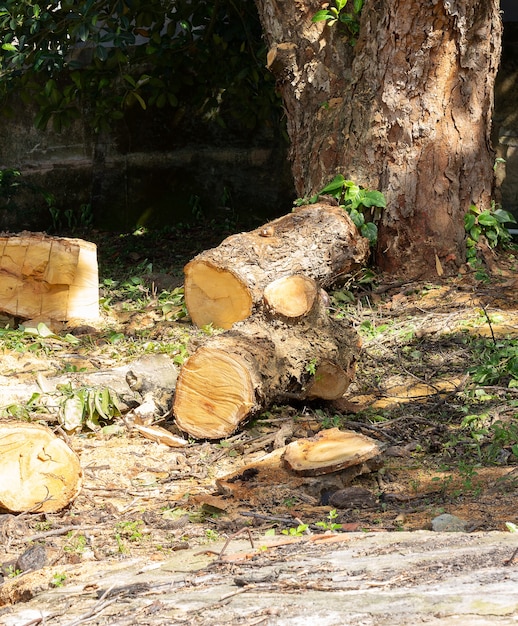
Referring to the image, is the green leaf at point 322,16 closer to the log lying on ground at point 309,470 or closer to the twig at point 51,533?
the log lying on ground at point 309,470

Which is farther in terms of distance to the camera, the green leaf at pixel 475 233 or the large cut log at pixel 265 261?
the green leaf at pixel 475 233

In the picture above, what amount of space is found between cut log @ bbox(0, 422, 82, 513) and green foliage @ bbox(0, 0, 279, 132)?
16.0 feet

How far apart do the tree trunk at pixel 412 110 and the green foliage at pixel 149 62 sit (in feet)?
4.51

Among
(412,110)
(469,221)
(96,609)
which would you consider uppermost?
(412,110)

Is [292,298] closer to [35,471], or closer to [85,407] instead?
[85,407]

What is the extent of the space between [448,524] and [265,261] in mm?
3281

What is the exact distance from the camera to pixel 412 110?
6.84 metres

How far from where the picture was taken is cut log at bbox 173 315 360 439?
4.47 metres

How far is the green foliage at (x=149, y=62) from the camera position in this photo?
25.9 ft

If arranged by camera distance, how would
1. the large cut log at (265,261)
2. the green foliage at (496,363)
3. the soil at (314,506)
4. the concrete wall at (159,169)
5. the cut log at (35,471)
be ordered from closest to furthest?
the soil at (314,506), the cut log at (35,471), the green foliage at (496,363), the large cut log at (265,261), the concrete wall at (159,169)

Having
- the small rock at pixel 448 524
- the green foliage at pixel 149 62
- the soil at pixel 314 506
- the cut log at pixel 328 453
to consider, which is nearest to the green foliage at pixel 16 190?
the green foliage at pixel 149 62

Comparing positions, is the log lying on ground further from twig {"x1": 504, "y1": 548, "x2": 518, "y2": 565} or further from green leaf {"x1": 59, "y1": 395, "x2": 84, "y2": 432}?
twig {"x1": 504, "y1": 548, "x2": 518, "y2": 565}

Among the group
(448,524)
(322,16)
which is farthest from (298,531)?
(322,16)

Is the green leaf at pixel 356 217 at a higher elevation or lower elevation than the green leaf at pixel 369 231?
higher
